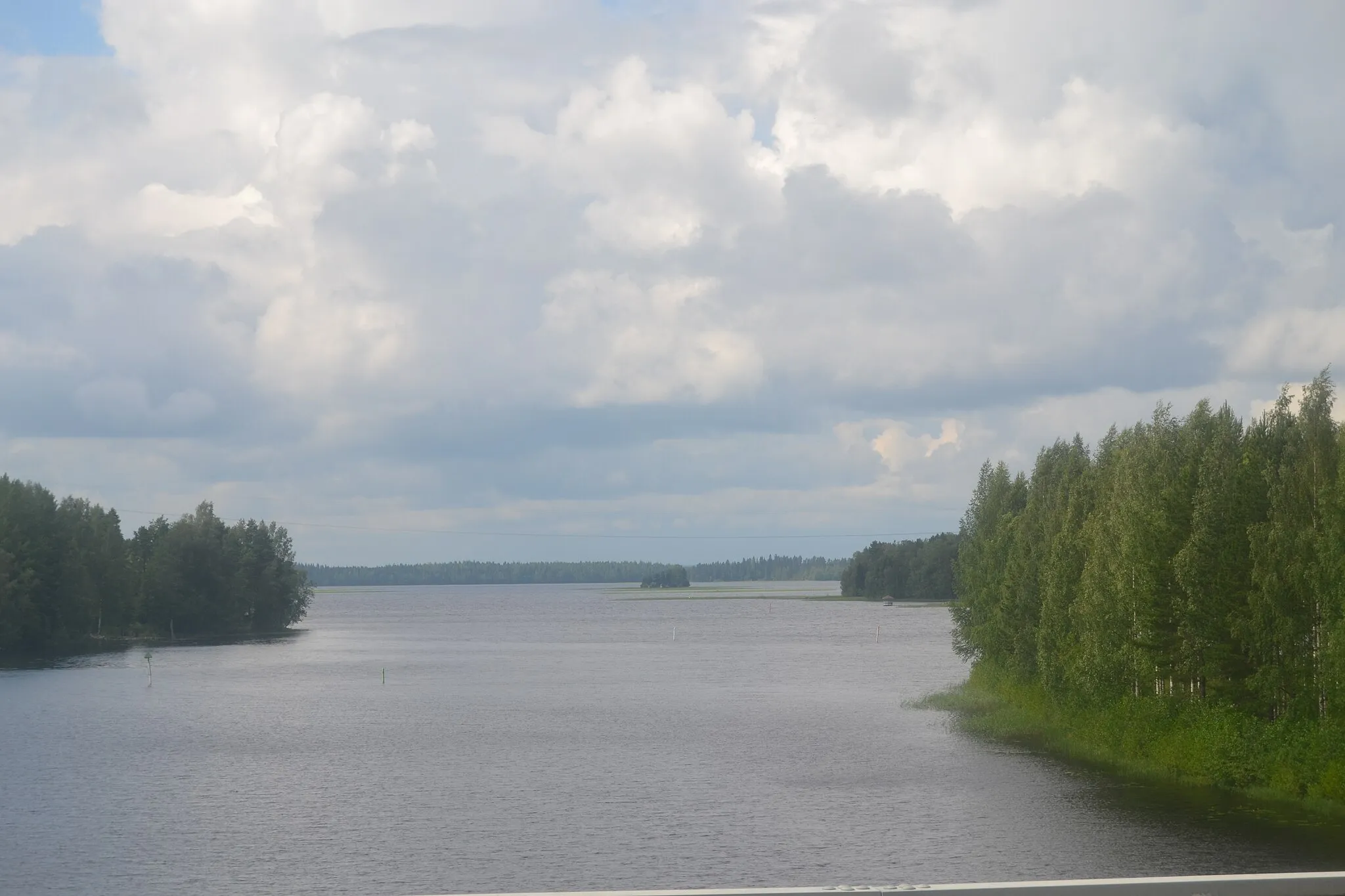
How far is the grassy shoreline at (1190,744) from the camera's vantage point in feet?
139

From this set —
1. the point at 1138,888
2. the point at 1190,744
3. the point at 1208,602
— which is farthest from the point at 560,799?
the point at 1138,888

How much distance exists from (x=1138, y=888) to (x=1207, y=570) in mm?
39848

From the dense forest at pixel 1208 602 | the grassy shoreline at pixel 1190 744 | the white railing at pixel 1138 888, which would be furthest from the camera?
the dense forest at pixel 1208 602

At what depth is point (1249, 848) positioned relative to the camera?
127ft

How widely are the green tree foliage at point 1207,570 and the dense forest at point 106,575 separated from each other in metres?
112

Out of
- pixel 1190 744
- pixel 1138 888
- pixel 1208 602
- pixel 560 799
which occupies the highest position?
pixel 1208 602

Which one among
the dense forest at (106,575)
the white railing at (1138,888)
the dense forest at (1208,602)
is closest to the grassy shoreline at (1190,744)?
the dense forest at (1208,602)

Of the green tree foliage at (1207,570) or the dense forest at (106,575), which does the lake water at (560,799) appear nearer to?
the green tree foliage at (1207,570)

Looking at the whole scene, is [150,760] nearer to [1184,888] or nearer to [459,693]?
[459,693]

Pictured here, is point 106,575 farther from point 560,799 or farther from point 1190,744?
point 1190,744

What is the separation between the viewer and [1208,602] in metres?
48.7

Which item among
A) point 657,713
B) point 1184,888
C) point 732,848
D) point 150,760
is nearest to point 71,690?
point 150,760

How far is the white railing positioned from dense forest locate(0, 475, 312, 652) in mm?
138109

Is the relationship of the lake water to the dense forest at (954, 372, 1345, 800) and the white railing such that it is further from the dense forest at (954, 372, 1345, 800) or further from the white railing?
the white railing
